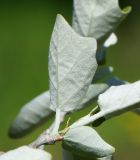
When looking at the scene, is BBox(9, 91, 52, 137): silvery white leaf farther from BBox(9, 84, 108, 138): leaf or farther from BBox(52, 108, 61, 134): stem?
BBox(52, 108, 61, 134): stem

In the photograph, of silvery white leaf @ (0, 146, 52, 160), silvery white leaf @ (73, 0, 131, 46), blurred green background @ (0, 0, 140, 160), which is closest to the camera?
silvery white leaf @ (0, 146, 52, 160)

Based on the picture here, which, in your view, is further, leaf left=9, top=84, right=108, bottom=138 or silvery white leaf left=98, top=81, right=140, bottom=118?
leaf left=9, top=84, right=108, bottom=138

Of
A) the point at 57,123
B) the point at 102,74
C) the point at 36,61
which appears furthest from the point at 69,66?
the point at 36,61

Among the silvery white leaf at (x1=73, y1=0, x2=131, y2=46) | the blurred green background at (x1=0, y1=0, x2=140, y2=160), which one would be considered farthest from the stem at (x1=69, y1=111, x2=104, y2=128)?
the blurred green background at (x1=0, y1=0, x2=140, y2=160)

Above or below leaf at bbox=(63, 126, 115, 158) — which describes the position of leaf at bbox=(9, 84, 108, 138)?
below

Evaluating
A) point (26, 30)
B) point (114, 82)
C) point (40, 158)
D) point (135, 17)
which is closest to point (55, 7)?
point (26, 30)

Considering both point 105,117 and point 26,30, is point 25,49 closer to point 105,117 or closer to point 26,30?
point 26,30

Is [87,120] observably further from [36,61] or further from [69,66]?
[36,61]
